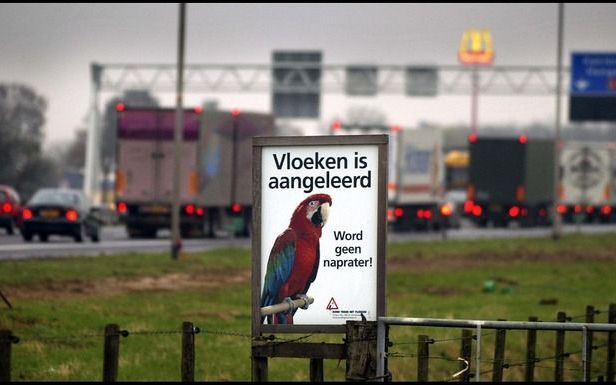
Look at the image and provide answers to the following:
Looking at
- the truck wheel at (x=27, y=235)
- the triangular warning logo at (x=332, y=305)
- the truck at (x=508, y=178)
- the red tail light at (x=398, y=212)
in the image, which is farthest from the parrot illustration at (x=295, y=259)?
the truck at (x=508, y=178)

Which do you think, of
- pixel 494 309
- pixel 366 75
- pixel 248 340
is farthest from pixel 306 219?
pixel 366 75

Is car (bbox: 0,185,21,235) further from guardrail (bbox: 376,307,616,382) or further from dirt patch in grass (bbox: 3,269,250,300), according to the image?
guardrail (bbox: 376,307,616,382)

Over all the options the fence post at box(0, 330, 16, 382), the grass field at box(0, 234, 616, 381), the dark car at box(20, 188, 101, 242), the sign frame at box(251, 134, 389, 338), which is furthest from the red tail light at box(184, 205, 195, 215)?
the fence post at box(0, 330, 16, 382)

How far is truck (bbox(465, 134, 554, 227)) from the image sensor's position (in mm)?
70188

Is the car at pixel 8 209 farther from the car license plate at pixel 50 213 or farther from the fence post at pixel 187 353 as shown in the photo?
the fence post at pixel 187 353

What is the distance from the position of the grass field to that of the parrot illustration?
101cm

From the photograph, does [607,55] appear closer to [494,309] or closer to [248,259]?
[248,259]

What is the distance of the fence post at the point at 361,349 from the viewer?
11.7 metres

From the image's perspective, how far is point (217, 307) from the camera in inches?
1014

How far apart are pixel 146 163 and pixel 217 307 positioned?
23129 mm

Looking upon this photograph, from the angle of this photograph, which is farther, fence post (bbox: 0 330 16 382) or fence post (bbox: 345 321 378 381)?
fence post (bbox: 345 321 378 381)

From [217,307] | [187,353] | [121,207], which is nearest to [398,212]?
[121,207]

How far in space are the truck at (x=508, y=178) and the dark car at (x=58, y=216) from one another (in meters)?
28.1

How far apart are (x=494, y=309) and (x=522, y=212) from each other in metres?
47.6
